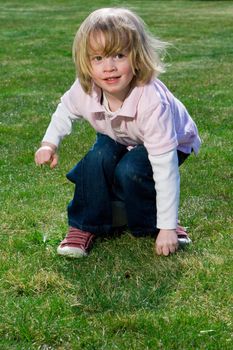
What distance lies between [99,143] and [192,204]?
3.25 feet

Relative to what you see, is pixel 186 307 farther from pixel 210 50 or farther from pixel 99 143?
pixel 210 50

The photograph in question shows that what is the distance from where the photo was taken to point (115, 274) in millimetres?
→ 3686

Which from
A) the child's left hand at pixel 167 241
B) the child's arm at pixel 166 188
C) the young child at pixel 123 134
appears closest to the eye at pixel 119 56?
the young child at pixel 123 134

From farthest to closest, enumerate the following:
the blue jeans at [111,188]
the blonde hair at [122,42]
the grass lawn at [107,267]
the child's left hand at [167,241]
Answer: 1. the blue jeans at [111,188]
2. the child's left hand at [167,241]
3. the blonde hair at [122,42]
4. the grass lawn at [107,267]

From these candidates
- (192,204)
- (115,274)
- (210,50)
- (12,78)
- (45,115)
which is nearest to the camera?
(115,274)

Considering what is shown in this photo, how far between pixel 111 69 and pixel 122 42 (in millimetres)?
137

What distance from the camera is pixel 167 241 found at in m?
3.77

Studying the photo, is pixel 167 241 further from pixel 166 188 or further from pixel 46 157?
pixel 46 157

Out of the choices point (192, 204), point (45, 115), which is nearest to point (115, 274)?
point (192, 204)

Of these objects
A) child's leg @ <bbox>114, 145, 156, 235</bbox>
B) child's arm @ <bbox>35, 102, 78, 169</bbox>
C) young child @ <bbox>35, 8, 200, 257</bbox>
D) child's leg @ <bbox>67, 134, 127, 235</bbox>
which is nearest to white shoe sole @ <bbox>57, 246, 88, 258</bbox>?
young child @ <bbox>35, 8, 200, 257</bbox>

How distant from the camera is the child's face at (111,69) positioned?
368cm

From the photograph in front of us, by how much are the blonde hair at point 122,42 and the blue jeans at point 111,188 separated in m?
0.42

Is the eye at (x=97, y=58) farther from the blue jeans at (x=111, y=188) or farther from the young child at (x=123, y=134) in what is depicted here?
Answer: the blue jeans at (x=111, y=188)

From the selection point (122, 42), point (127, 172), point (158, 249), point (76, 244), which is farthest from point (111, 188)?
point (122, 42)
